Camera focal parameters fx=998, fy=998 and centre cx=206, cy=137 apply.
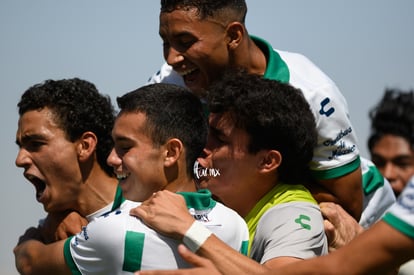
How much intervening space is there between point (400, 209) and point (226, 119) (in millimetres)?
1625

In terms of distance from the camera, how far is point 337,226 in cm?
511

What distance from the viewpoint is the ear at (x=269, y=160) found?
4.77 meters

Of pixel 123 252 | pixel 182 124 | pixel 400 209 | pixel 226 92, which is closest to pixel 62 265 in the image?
pixel 123 252

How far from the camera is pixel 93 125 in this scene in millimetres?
5539

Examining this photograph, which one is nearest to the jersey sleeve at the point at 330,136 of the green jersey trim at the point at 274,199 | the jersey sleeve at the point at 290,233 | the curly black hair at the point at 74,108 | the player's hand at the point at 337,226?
the player's hand at the point at 337,226

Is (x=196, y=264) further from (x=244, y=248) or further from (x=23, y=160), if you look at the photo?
(x=23, y=160)

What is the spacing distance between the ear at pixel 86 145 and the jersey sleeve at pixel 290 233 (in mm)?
1266

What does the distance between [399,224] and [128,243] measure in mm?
1188

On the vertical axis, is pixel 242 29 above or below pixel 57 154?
above

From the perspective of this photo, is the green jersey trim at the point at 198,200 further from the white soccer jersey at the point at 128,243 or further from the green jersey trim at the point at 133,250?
the green jersey trim at the point at 133,250

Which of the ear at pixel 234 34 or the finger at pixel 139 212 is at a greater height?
the ear at pixel 234 34

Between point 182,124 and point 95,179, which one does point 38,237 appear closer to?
point 95,179

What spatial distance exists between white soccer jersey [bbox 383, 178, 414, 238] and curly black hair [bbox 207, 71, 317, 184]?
4.89 feet

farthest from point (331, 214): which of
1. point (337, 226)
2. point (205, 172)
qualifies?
point (205, 172)
